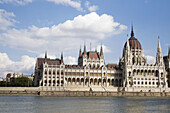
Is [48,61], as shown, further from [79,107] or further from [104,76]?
[79,107]

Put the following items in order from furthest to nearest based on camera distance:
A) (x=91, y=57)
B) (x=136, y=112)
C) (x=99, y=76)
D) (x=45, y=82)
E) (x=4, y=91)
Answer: (x=91, y=57) < (x=99, y=76) < (x=45, y=82) < (x=4, y=91) < (x=136, y=112)

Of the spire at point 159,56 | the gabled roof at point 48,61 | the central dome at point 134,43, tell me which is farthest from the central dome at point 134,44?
the gabled roof at point 48,61

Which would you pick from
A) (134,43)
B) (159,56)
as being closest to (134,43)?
(134,43)

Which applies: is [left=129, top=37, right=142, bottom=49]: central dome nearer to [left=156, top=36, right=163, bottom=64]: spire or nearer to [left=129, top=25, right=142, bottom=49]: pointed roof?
[left=129, top=25, right=142, bottom=49]: pointed roof

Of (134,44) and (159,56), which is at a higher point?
(134,44)

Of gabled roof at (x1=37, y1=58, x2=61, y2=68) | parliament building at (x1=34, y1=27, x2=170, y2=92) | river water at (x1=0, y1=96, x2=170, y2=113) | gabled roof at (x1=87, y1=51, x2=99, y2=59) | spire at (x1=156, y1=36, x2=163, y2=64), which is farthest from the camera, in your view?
gabled roof at (x1=87, y1=51, x2=99, y2=59)

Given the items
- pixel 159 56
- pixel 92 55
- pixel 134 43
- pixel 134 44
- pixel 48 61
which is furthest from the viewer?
pixel 134 43

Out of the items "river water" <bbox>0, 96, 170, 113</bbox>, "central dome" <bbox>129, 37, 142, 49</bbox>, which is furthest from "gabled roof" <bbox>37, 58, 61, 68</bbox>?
"river water" <bbox>0, 96, 170, 113</bbox>

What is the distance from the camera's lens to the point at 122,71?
5901 inches

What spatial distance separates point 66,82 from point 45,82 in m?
11.0

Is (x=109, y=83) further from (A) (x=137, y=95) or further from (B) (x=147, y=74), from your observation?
(A) (x=137, y=95)

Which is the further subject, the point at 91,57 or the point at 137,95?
the point at 91,57

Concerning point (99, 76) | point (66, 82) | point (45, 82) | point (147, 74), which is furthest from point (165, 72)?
point (45, 82)

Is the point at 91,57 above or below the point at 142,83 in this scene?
above
